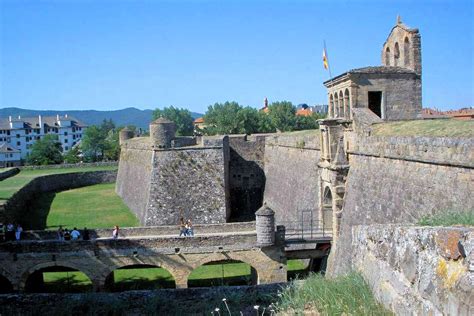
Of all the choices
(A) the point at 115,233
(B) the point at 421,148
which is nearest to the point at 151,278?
(A) the point at 115,233

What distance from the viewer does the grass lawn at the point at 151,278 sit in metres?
18.1

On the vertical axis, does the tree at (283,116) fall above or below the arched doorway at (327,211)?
above

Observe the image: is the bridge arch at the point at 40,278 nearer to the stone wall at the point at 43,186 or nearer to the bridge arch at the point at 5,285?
the bridge arch at the point at 5,285

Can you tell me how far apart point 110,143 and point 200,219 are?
57908 millimetres

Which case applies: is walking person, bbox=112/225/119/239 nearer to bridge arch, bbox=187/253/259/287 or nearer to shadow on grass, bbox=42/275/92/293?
shadow on grass, bbox=42/275/92/293

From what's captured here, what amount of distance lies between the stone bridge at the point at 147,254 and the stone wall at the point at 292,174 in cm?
301

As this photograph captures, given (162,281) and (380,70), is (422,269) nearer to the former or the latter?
(380,70)

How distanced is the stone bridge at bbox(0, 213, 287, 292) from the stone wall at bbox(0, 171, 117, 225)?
16.6ft

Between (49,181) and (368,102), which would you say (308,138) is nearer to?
(368,102)

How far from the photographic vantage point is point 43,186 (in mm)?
42062

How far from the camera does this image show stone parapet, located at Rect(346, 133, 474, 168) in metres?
8.77

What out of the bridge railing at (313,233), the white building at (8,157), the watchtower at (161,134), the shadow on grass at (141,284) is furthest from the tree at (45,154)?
the bridge railing at (313,233)

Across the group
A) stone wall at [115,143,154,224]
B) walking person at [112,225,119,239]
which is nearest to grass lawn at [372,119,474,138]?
walking person at [112,225,119,239]

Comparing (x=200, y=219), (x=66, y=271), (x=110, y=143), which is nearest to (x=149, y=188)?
(x=200, y=219)
